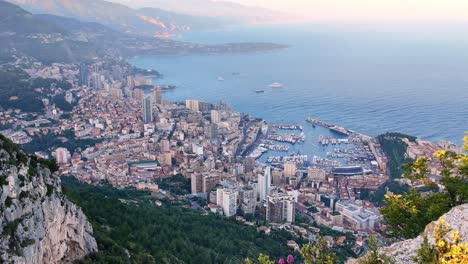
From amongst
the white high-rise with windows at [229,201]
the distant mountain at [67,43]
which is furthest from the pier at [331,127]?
the distant mountain at [67,43]

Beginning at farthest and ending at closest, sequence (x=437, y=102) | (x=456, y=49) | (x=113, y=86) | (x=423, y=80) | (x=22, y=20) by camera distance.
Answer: (x=456, y=49)
(x=22, y=20)
(x=423, y=80)
(x=113, y=86)
(x=437, y=102)

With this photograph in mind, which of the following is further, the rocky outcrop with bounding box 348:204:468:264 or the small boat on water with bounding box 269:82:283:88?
the small boat on water with bounding box 269:82:283:88

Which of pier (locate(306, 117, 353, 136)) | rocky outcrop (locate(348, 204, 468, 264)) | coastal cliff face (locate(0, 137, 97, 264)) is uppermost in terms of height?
rocky outcrop (locate(348, 204, 468, 264))

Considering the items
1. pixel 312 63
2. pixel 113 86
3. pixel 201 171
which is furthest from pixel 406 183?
pixel 312 63

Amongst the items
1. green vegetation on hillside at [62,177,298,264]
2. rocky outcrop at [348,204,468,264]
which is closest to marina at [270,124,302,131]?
green vegetation on hillside at [62,177,298,264]

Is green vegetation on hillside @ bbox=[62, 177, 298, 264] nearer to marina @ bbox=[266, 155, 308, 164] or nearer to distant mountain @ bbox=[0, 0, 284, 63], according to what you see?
marina @ bbox=[266, 155, 308, 164]

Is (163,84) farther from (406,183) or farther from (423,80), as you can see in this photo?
(406,183)
